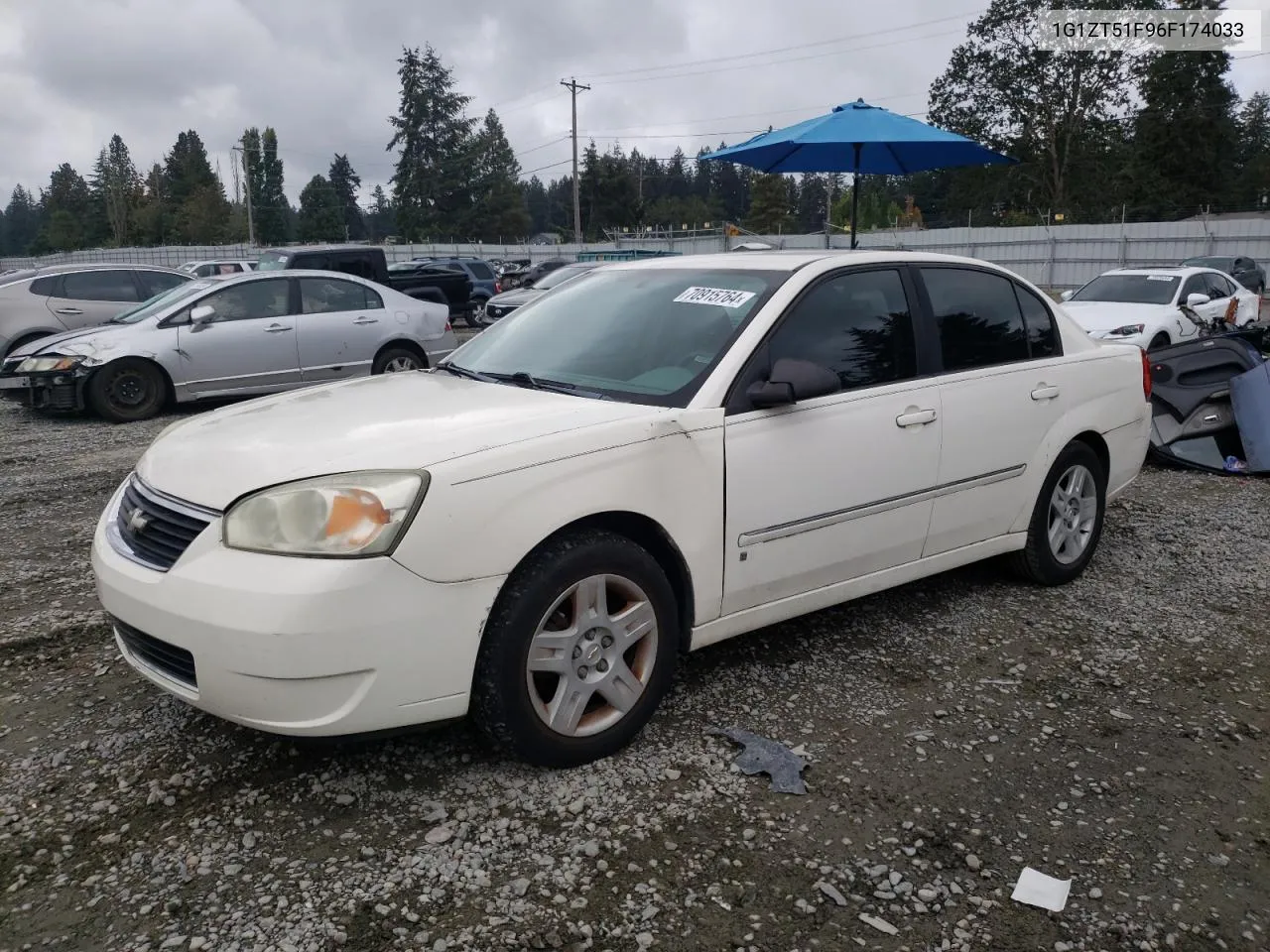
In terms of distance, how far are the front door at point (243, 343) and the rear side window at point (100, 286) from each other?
3.64m

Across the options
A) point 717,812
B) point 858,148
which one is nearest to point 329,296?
point 858,148

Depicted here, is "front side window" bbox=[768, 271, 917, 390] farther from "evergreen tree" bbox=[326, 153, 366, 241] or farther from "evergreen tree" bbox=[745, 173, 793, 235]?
"evergreen tree" bbox=[326, 153, 366, 241]

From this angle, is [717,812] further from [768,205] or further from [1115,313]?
[768,205]

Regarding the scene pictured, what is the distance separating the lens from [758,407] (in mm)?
3387

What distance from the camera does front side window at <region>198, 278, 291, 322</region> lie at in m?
9.99

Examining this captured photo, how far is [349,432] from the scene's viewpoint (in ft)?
10.00

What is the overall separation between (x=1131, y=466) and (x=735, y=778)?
126 inches

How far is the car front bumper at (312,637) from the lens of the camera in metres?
2.57

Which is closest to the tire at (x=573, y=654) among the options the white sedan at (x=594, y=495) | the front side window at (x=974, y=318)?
the white sedan at (x=594, y=495)

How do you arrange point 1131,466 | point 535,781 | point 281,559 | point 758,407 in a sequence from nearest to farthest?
1. point 281,559
2. point 535,781
3. point 758,407
4. point 1131,466

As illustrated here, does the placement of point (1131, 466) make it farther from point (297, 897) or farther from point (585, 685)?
point (297, 897)

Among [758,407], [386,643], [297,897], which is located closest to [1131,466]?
[758,407]

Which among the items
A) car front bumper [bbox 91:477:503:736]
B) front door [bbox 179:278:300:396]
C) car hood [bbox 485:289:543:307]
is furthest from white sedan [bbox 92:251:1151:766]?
car hood [bbox 485:289:543:307]

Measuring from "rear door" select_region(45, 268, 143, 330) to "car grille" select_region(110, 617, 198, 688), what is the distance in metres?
10.9
